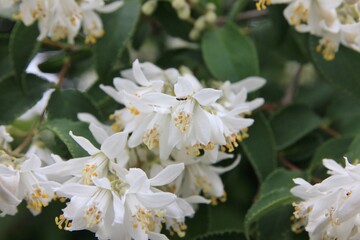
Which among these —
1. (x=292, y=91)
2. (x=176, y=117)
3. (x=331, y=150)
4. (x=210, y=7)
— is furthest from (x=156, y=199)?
(x=292, y=91)

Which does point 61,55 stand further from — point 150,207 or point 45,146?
point 150,207

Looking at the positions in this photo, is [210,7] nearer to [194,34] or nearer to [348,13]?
[194,34]

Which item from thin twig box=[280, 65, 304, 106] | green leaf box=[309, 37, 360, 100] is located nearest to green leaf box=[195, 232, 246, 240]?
green leaf box=[309, 37, 360, 100]

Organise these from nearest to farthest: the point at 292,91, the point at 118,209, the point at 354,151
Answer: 1. the point at 118,209
2. the point at 354,151
3. the point at 292,91

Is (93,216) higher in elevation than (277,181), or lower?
higher

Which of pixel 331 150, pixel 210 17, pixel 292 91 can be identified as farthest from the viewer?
pixel 292 91

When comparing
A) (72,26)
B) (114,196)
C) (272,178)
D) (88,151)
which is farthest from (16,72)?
(272,178)

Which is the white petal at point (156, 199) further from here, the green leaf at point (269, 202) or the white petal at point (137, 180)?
the green leaf at point (269, 202)
